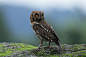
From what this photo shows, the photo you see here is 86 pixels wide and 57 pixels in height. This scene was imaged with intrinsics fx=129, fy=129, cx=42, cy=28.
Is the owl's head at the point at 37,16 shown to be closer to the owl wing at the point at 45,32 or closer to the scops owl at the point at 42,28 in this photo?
the scops owl at the point at 42,28

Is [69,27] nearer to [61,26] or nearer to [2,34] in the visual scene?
[61,26]

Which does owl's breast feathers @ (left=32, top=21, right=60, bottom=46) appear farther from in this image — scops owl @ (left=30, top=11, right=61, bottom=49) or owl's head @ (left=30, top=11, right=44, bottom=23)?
owl's head @ (left=30, top=11, right=44, bottom=23)

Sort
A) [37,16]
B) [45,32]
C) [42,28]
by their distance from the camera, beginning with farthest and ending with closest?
[37,16] < [42,28] < [45,32]

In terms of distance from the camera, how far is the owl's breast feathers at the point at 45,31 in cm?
891

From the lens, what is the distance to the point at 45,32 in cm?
911

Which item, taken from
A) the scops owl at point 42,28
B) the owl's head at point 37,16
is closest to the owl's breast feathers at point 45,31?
the scops owl at point 42,28

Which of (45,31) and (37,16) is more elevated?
(37,16)

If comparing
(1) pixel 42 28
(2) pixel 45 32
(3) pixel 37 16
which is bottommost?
(2) pixel 45 32

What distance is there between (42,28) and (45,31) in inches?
Answer: 13.2

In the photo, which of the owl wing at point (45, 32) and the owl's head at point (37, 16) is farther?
the owl's head at point (37, 16)

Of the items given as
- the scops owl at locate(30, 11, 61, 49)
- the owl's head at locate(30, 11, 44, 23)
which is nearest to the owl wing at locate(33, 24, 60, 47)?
the scops owl at locate(30, 11, 61, 49)


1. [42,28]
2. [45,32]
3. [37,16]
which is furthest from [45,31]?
[37,16]

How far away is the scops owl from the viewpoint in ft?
29.4

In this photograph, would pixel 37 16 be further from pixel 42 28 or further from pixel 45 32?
pixel 45 32
